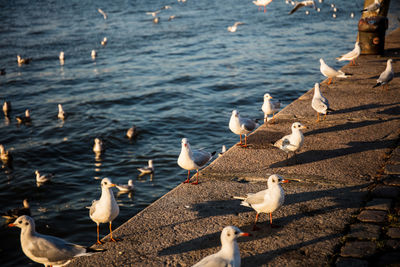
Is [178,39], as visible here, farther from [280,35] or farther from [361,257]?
[361,257]

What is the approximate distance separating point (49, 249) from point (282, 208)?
2.47 metres

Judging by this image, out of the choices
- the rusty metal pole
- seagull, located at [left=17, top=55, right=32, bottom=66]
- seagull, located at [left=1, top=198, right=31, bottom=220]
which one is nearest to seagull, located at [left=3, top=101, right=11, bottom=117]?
seagull, located at [left=17, top=55, right=32, bottom=66]

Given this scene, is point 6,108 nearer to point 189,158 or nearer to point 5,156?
point 5,156

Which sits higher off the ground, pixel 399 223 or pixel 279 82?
pixel 399 223

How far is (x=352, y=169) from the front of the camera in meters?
5.38

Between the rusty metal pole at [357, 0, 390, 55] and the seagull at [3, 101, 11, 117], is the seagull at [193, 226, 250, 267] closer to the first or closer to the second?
the rusty metal pole at [357, 0, 390, 55]

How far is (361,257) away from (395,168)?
1.93 meters

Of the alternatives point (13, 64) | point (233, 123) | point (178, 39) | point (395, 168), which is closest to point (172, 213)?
point (395, 168)

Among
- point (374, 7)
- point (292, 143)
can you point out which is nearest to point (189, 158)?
point (292, 143)

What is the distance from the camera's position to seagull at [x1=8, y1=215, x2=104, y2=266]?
402 centimetres

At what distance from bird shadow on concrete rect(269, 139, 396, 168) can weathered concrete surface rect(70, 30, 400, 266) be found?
0.04ft

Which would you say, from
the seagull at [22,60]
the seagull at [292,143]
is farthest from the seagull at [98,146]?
the seagull at [22,60]

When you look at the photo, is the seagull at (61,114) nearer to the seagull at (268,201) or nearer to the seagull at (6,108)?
the seagull at (6,108)

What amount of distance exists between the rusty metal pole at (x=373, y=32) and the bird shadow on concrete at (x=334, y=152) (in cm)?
697
